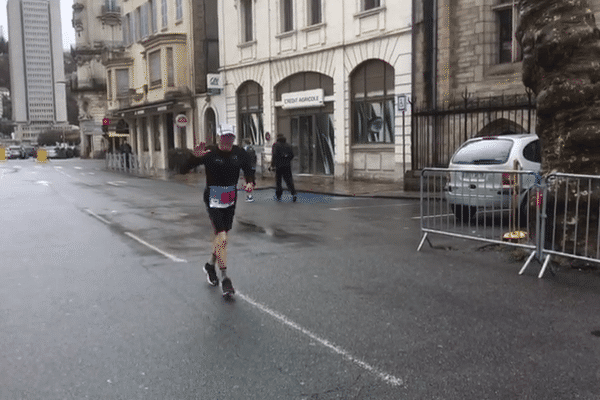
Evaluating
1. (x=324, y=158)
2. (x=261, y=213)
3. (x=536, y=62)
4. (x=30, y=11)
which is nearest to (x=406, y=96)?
(x=324, y=158)

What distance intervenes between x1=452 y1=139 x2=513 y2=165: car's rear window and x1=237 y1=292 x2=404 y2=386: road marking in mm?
6739

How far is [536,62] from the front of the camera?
7797 millimetres

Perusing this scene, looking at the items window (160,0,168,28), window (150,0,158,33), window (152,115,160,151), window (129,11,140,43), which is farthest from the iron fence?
window (129,11,140,43)

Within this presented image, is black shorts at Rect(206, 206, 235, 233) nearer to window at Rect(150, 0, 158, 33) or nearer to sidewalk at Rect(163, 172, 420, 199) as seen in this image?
sidewalk at Rect(163, 172, 420, 199)

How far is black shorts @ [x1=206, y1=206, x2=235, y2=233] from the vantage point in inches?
256

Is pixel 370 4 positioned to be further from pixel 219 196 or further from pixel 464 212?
pixel 219 196

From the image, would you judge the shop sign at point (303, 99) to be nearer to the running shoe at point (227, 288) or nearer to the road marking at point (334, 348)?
the running shoe at point (227, 288)

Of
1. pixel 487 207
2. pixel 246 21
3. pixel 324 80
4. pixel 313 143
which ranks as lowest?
pixel 487 207

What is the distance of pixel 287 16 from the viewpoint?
87.1 ft

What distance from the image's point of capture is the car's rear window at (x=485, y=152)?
11.2 metres

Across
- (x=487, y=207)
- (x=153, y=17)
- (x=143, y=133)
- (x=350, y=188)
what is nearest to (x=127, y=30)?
(x=153, y=17)

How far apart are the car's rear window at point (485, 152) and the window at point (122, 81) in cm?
3671

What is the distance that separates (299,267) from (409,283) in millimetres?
1533

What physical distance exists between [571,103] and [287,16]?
67.6 ft
